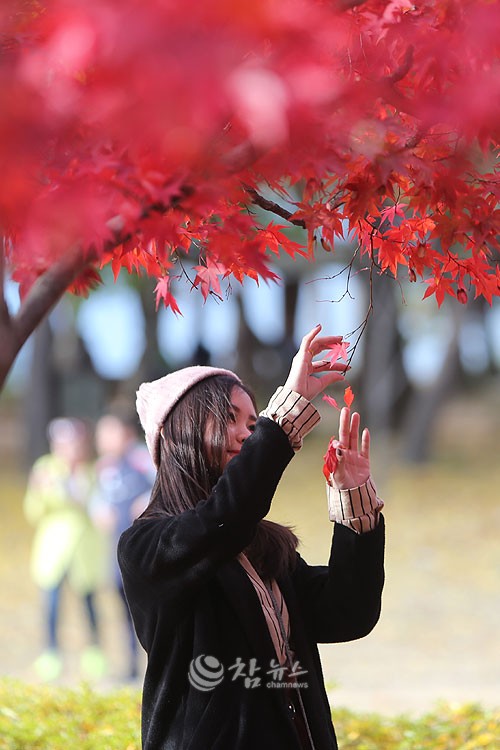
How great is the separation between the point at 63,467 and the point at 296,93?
19.8 feet

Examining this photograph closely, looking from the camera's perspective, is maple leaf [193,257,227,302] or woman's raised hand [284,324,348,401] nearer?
woman's raised hand [284,324,348,401]

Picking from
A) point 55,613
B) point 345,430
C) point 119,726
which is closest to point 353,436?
point 345,430

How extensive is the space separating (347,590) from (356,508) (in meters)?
0.22

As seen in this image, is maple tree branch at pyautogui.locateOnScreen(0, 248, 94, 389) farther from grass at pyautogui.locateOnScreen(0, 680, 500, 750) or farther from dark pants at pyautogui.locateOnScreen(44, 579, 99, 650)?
dark pants at pyautogui.locateOnScreen(44, 579, 99, 650)

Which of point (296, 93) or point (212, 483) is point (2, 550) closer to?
point (212, 483)

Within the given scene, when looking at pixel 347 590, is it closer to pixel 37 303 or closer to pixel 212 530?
pixel 212 530

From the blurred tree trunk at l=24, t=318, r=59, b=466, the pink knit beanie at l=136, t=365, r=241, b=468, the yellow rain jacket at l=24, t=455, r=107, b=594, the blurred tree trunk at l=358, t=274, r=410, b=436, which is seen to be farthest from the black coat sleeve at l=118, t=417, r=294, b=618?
the blurred tree trunk at l=24, t=318, r=59, b=466

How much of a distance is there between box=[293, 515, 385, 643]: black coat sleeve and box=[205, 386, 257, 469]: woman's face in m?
0.34

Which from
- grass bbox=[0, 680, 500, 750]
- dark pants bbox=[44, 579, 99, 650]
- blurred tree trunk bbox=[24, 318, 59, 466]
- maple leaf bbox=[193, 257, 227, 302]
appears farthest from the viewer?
blurred tree trunk bbox=[24, 318, 59, 466]

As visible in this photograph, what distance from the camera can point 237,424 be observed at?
227 cm

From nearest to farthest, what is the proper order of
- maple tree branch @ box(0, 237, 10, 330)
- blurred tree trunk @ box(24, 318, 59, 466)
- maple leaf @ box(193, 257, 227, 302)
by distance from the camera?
maple tree branch @ box(0, 237, 10, 330)
maple leaf @ box(193, 257, 227, 302)
blurred tree trunk @ box(24, 318, 59, 466)

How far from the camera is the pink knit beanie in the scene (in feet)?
7.56

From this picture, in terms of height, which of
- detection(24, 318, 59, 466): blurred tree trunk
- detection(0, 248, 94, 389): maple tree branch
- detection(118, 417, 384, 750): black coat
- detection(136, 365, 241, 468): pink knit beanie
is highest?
detection(24, 318, 59, 466): blurred tree trunk

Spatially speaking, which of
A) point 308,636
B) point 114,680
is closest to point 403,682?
point 114,680
